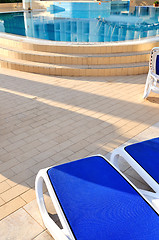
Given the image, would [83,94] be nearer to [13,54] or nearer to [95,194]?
[13,54]

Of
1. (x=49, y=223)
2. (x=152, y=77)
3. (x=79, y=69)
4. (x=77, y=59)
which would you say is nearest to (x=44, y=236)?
(x=49, y=223)

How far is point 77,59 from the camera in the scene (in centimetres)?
672

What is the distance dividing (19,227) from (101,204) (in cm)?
91

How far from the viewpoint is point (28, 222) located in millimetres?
2363

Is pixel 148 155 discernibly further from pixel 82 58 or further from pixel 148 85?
pixel 82 58

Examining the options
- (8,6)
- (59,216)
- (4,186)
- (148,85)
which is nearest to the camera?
(59,216)

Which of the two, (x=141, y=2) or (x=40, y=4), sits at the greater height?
(x=141, y=2)

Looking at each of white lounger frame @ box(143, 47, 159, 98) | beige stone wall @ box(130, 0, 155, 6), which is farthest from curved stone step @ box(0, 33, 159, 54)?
beige stone wall @ box(130, 0, 155, 6)

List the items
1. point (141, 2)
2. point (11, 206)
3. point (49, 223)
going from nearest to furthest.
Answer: point (49, 223) < point (11, 206) < point (141, 2)

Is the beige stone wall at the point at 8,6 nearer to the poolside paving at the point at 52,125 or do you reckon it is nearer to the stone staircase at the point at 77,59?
the stone staircase at the point at 77,59

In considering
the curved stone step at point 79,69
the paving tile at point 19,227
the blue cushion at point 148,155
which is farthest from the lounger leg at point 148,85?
the paving tile at point 19,227

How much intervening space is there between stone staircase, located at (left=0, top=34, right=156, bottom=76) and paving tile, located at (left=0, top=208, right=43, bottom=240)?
463 centimetres

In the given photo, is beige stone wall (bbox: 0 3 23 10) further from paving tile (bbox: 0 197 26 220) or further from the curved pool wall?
paving tile (bbox: 0 197 26 220)

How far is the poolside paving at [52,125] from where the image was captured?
2.61 metres
